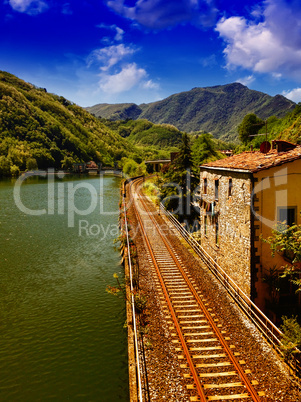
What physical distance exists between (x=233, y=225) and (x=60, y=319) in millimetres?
11419

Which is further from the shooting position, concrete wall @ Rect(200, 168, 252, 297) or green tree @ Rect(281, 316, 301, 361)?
concrete wall @ Rect(200, 168, 252, 297)

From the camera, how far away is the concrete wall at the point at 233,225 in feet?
48.1

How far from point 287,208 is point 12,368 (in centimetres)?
1509

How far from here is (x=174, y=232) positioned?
28172mm

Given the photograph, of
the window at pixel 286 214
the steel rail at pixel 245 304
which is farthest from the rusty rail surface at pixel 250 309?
the window at pixel 286 214

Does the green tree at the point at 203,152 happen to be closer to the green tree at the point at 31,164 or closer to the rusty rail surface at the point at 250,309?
the rusty rail surface at the point at 250,309

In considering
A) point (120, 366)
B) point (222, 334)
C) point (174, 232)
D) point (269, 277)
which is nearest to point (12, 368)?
point (120, 366)

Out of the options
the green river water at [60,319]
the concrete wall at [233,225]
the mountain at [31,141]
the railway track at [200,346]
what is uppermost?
the mountain at [31,141]

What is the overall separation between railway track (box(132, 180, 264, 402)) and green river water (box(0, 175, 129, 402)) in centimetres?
302

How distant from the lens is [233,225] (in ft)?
53.7

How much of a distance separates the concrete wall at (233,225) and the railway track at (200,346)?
252 cm

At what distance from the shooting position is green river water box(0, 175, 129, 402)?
11.4 metres

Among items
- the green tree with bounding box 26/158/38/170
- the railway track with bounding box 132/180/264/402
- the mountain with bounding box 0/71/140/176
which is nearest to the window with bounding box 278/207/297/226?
the railway track with bounding box 132/180/264/402

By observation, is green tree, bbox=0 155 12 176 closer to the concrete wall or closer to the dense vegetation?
the dense vegetation
